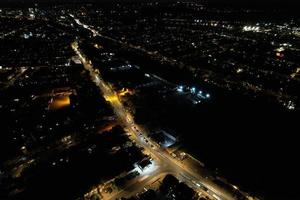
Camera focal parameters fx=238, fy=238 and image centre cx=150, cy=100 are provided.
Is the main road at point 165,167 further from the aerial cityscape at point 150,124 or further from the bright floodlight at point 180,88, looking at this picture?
the bright floodlight at point 180,88

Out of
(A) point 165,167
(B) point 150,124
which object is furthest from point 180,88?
(A) point 165,167

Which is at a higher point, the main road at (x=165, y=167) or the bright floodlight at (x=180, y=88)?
the main road at (x=165, y=167)

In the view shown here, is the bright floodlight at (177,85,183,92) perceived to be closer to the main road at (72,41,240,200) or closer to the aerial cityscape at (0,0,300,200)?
the aerial cityscape at (0,0,300,200)

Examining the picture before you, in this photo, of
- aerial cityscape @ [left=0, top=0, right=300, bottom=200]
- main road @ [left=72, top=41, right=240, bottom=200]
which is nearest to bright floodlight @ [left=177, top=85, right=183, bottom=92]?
aerial cityscape @ [left=0, top=0, right=300, bottom=200]

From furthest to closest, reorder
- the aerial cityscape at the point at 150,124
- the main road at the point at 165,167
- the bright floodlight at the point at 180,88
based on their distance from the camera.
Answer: the bright floodlight at the point at 180,88, the aerial cityscape at the point at 150,124, the main road at the point at 165,167

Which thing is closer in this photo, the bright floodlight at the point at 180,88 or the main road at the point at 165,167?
the main road at the point at 165,167

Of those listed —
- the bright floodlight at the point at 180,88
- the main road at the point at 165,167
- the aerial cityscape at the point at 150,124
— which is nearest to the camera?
the main road at the point at 165,167

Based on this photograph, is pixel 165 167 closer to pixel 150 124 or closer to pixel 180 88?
pixel 150 124

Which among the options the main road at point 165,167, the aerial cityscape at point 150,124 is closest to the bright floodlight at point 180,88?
the aerial cityscape at point 150,124
